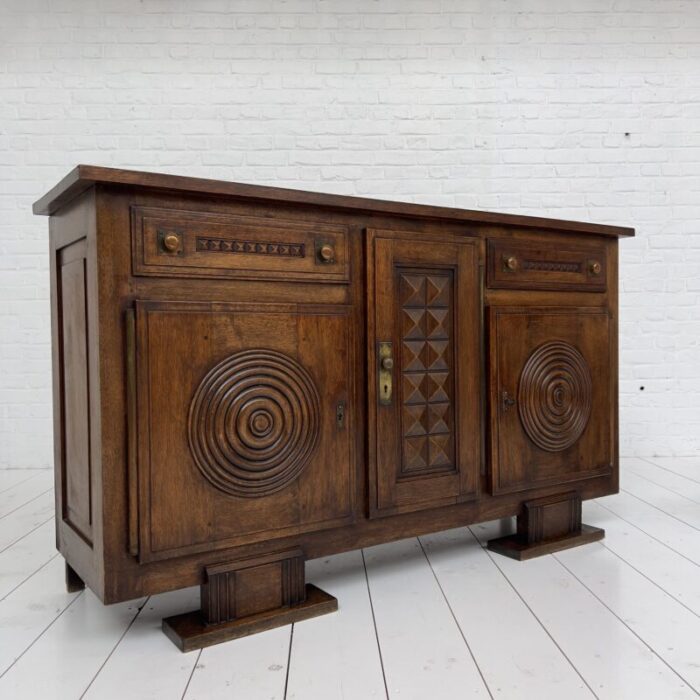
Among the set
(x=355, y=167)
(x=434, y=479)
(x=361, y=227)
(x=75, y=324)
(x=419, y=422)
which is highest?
(x=355, y=167)

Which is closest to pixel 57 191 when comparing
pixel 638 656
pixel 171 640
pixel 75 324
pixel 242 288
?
pixel 75 324

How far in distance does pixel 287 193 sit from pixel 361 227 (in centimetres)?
26

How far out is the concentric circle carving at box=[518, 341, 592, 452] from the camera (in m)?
2.21

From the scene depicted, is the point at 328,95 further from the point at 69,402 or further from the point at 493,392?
the point at 69,402

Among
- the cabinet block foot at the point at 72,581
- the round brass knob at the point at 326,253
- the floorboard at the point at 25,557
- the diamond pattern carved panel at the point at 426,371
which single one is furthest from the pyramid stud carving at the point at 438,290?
the floorboard at the point at 25,557

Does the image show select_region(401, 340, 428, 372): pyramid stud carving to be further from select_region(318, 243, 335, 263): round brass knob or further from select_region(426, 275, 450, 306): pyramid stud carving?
select_region(318, 243, 335, 263): round brass knob

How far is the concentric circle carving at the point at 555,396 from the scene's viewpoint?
7.25ft

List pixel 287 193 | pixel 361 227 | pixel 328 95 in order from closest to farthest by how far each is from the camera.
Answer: pixel 287 193, pixel 361 227, pixel 328 95

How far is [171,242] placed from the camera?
1548 millimetres

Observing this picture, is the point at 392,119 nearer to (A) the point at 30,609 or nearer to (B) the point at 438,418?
(B) the point at 438,418

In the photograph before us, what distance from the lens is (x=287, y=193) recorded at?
1.69 metres

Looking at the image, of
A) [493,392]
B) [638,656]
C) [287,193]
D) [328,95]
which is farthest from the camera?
[328,95]

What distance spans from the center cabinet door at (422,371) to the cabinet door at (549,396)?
0.35 feet

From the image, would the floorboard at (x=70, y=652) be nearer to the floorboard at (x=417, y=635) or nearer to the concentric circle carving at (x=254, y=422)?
the concentric circle carving at (x=254, y=422)
